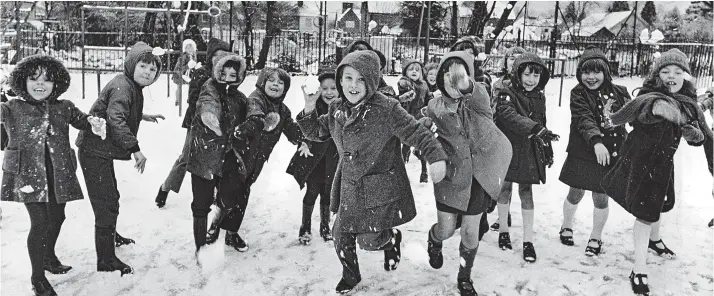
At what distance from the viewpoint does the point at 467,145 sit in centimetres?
380

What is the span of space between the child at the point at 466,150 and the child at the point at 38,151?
7.43 feet

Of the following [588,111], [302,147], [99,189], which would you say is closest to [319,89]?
[302,147]

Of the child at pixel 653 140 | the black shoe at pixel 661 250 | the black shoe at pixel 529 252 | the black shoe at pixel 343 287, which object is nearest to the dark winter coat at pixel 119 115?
the black shoe at pixel 343 287

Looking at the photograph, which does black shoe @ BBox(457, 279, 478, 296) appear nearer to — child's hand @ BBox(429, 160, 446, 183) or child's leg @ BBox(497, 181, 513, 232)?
child's hand @ BBox(429, 160, 446, 183)

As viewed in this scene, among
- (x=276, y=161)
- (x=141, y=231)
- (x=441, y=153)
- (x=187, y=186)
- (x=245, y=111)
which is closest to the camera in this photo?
(x=441, y=153)

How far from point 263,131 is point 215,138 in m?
0.42

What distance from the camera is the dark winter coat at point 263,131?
4.42m

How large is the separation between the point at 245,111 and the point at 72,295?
173cm

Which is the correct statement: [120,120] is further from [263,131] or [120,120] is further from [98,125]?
[263,131]

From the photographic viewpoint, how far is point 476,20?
16297 mm

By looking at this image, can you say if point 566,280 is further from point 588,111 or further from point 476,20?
point 476,20

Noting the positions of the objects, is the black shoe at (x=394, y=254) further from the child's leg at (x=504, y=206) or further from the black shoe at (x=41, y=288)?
the black shoe at (x=41, y=288)

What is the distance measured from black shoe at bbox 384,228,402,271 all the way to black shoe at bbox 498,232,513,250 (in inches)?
41.5

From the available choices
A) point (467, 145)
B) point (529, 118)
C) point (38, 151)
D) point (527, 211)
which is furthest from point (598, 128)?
point (38, 151)
